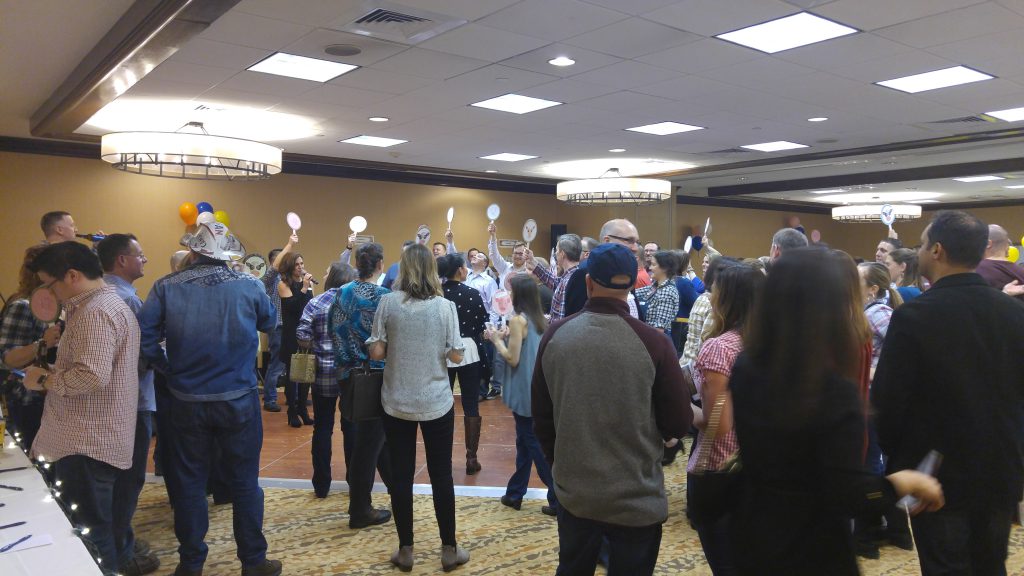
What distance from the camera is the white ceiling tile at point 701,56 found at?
516 cm

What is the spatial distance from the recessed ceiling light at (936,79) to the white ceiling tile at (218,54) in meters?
5.21

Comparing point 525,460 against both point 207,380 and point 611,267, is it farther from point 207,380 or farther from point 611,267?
point 611,267

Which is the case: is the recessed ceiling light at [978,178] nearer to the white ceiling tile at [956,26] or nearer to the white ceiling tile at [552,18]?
the white ceiling tile at [956,26]

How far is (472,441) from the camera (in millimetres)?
Answer: 5090

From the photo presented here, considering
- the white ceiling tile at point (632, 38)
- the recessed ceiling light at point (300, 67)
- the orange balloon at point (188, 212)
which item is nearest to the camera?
the white ceiling tile at point (632, 38)

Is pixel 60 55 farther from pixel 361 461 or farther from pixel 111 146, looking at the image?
pixel 361 461

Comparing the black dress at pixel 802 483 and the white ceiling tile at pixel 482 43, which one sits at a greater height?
the white ceiling tile at pixel 482 43

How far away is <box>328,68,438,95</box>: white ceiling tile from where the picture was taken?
19.6 feet

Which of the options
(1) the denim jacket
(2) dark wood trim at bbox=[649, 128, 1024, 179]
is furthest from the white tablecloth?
(2) dark wood trim at bbox=[649, 128, 1024, 179]

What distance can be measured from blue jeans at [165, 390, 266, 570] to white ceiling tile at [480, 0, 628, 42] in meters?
2.79

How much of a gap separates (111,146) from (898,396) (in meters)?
7.11

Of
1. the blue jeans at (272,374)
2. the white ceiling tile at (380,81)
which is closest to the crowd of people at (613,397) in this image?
the white ceiling tile at (380,81)

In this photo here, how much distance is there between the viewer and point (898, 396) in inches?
87.4

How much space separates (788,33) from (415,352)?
347 cm
